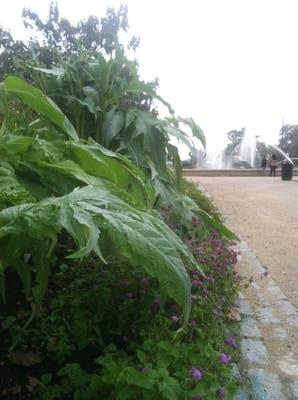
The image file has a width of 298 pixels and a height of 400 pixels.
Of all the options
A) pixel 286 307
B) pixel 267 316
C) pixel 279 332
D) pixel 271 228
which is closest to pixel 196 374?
pixel 279 332

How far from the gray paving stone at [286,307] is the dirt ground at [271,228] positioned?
0.07 meters

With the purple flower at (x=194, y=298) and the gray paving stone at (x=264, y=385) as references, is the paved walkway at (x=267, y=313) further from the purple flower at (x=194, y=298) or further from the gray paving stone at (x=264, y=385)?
the purple flower at (x=194, y=298)

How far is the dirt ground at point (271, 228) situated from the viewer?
14.3 ft

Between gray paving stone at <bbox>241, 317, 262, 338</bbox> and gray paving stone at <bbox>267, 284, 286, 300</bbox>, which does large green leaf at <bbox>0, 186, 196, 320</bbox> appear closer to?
gray paving stone at <bbox>241, 317, 262, 338</bbox>

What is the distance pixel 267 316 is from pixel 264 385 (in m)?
0.99

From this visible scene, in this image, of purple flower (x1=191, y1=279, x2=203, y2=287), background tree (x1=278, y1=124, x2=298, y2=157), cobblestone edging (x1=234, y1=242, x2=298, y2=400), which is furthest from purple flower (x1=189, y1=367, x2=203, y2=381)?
background tree (x1=278, y1=124, x2=298, y2=157)

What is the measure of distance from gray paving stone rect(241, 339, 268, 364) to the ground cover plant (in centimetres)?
14

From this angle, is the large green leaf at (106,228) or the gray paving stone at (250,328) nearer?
the large green leaf at (106,228)

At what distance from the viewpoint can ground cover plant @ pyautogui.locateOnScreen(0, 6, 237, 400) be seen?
1215 millimetres

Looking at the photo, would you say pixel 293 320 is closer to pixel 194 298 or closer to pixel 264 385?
pixel 264 385

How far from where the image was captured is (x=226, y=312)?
9.62 feet

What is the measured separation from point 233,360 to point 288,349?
527 mm

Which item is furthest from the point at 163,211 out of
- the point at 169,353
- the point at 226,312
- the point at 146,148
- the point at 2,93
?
the point at 2,93

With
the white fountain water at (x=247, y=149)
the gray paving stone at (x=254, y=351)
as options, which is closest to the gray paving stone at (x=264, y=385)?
the gray paving stone at (x=254, y=351)
